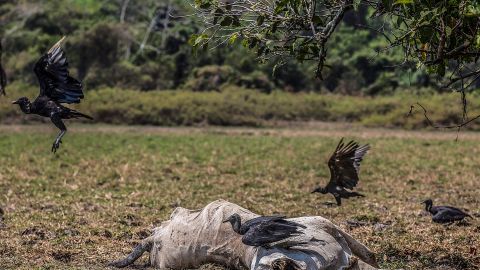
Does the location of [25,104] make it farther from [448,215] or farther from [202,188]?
[202,188]

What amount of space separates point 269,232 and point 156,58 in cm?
3880

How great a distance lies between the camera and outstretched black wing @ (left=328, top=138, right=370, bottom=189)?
1157 centimetres

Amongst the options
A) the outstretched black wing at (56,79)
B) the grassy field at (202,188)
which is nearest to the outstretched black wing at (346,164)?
the grassy field at (202,188)

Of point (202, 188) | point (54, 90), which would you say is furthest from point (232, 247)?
point (202, 188)

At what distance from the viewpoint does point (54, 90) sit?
838cm

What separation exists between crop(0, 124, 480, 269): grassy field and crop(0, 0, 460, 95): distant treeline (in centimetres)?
1143

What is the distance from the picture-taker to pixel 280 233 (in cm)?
784

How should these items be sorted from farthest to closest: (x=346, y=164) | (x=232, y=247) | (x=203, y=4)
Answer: (x=346, y=164) < (x=203, y=4) < (x=232, y=247)

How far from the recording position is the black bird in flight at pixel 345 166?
38.0 ft

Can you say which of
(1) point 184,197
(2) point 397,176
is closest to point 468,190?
(2) point 397,176

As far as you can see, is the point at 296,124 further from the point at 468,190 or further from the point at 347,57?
the point at 468,190

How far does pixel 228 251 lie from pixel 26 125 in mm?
27401

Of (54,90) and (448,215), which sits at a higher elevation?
(54,90)

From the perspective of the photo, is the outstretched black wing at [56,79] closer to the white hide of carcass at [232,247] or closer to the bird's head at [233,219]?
the white hide of carcass at [232,247]
